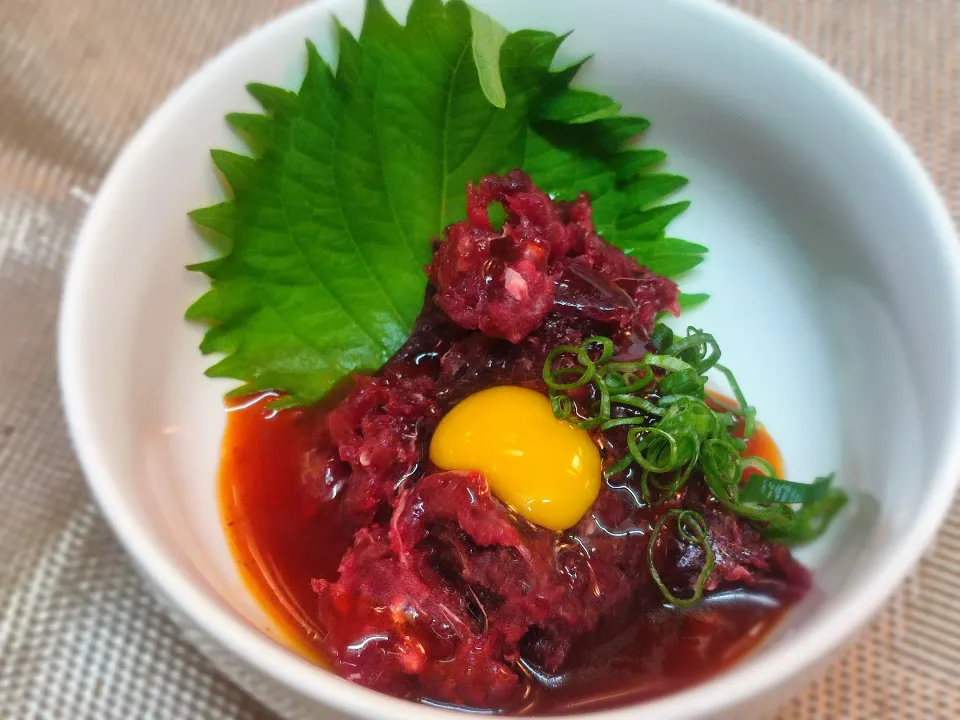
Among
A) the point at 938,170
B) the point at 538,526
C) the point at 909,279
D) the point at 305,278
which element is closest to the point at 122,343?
the point at 305,278

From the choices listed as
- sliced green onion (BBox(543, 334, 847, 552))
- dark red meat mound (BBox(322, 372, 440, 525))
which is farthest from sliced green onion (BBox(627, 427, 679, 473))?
dark red meat mound (BBox(322, 372, 440, 525))

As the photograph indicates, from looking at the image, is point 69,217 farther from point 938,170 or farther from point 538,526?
point 938,170

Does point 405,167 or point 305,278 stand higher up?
point 405,167

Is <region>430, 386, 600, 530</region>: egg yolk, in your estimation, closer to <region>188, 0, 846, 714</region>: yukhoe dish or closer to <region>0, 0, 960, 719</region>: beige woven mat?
<region>188, 0, 846, 714</region>: yukhoe dish

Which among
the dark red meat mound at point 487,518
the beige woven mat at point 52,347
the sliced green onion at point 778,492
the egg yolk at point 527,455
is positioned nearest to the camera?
the dark red meat mound at point 487,518

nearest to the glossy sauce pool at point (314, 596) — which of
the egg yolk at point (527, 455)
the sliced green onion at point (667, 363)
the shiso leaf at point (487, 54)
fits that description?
the egg yolk at point (527, 455)

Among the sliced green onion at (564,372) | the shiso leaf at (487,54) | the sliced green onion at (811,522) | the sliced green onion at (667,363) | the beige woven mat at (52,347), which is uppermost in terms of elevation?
the shiso leaf at (487,54)

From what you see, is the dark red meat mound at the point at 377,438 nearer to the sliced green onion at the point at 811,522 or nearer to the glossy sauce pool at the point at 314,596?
the glossy sauce pool at the point at 314,596

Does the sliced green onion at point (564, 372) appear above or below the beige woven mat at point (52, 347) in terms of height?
above
